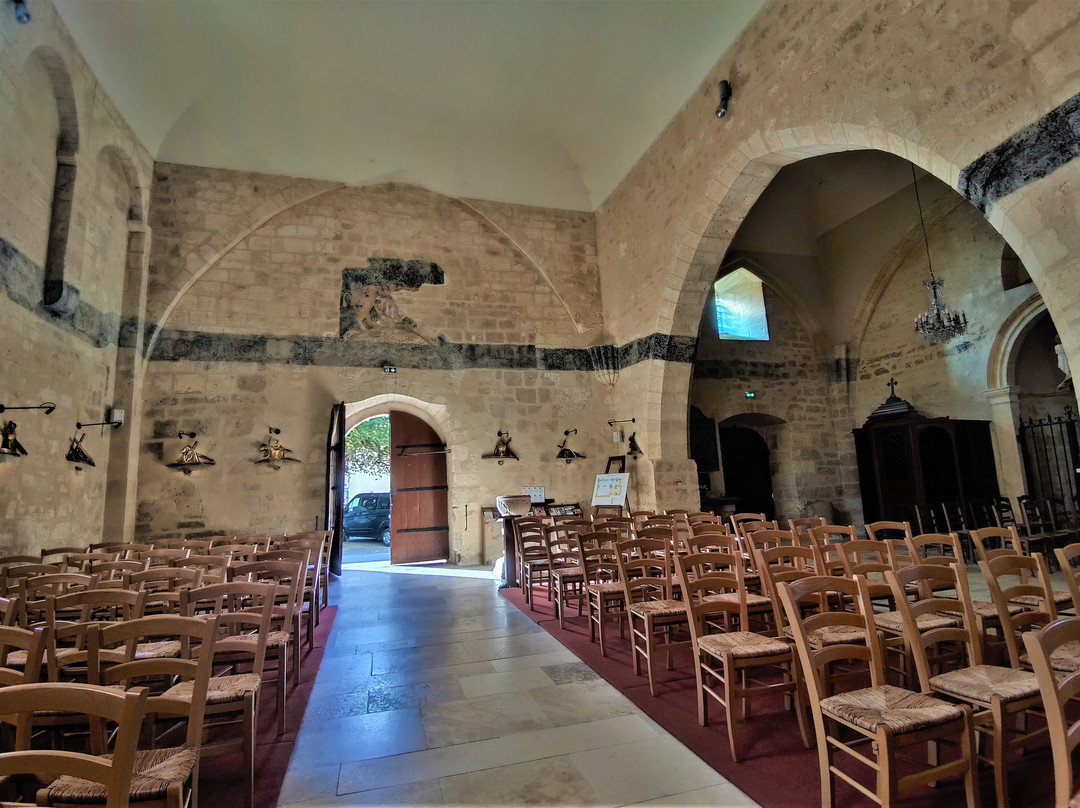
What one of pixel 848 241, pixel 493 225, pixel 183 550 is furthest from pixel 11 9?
pixel 848 241

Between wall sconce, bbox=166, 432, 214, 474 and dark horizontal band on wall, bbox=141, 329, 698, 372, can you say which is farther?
dark horizontal band on wall, bbox=141, 329, 698, 372

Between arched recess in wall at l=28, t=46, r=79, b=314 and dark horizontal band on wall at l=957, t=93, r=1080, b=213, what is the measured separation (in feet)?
27.4

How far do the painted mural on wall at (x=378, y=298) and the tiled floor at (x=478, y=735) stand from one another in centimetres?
542

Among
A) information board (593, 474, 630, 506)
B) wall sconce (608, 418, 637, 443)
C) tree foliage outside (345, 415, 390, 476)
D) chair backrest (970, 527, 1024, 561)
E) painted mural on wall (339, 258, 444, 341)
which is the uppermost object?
painted mural on wall (339, 258, 444, 341)

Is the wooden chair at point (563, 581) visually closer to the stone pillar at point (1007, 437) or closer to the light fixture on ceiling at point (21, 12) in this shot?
the light fixture on ceiling at point (21, 12)

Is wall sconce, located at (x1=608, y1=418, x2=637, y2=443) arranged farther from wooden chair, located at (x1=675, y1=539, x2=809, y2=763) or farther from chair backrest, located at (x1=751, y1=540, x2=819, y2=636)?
wooden chair, located at (x1=675, y1=539, x2=809, y2=763)

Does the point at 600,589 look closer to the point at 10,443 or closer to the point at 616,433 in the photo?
the point at 10,443

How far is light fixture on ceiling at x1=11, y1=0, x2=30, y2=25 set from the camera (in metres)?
5.18

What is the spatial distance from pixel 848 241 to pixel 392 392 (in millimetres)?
8918

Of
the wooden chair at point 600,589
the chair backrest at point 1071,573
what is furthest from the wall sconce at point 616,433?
the chair backrest at point 1071,573

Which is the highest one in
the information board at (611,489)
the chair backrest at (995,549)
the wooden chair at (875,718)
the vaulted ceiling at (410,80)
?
the vaulted ceiling at (410,80)


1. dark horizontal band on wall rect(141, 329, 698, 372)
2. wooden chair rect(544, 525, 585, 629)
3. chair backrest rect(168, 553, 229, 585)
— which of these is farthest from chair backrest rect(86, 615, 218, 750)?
A: dark horizontal band on wall rect(141, 329, 698, 372)

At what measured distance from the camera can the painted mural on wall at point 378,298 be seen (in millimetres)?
8898

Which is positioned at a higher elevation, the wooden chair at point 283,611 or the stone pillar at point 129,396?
the stone pillar at point 129,396
